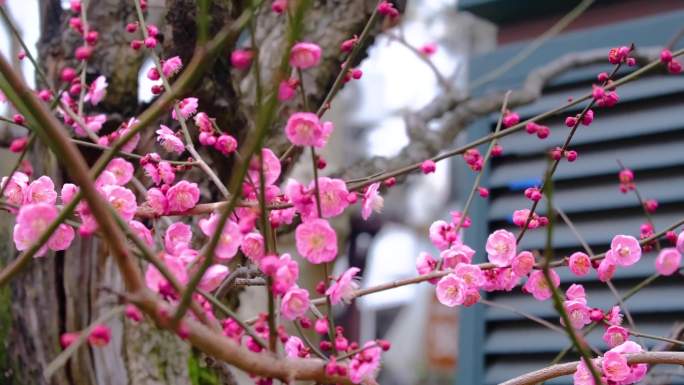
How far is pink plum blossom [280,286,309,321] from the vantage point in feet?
3.39

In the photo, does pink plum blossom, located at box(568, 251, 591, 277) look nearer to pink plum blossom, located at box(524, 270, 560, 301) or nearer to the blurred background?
pink plum blossom, located at box(524, 270, 560, 301)

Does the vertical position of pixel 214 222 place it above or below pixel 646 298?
below

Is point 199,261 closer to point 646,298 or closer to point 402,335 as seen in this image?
point 646,298

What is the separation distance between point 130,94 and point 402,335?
10301 mm

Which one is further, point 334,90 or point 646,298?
point 646,298

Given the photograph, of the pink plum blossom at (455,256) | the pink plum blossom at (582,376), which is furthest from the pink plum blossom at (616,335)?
the pink plum blossom at (455,256)

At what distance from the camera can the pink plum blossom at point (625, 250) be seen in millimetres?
1259

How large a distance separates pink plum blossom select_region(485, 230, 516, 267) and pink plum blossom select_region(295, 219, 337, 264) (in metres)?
0.28

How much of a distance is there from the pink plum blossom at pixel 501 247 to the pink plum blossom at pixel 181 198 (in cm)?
39

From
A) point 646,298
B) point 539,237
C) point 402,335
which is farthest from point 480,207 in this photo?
point 402,335

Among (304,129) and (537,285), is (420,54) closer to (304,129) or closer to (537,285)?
(537,285)

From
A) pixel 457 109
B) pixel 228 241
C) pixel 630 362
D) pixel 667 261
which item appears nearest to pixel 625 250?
pixel 667 261

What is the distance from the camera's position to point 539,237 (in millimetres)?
2652

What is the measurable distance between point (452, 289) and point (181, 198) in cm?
37
